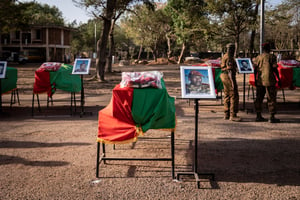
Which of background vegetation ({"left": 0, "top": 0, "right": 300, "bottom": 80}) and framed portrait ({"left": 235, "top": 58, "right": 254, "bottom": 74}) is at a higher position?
background vegetation ({"left": 0, "top": 0, "right": 300, "bottom": 80})

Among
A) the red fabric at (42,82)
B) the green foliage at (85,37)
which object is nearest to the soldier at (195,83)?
the red fabric at (42,82)

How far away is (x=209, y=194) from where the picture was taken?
4.49 meters

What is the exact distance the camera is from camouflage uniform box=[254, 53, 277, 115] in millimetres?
8688

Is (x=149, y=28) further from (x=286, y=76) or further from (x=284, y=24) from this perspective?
(x=286, y=76)

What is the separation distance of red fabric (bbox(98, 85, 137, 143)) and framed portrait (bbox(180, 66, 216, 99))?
78cm

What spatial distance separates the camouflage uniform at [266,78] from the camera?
8.69m

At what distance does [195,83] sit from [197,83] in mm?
29

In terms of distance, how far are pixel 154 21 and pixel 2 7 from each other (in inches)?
1063

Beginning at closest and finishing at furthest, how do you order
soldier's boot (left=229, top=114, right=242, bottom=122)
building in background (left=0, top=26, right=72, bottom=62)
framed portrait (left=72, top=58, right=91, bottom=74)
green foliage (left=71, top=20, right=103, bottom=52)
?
1. soldier's boot (left=229, top=114, right=242, bottom=122)
2. framed portrait (left=72, top=58, right=91, bottom=74)
3. building in background (left=0, top=26, right=72, bottom=62)
4. green foliage (left=71, top=20, right=103, bottom=52)

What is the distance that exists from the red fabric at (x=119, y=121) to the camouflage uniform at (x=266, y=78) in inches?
→ 192

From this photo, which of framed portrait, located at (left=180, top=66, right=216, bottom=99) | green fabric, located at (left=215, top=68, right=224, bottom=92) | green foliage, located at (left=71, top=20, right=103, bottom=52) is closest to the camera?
framed portrait, located at (left=180, top=66, right=216, bottom=99)

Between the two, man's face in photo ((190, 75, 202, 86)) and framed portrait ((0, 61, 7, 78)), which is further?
framed portrait ((0, 61, 7, 78))

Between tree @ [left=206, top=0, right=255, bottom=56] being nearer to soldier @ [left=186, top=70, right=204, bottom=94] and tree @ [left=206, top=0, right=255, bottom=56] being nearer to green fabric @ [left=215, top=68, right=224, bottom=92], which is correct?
green fabric @ [left=215, top=68, right=224, bottom=92]

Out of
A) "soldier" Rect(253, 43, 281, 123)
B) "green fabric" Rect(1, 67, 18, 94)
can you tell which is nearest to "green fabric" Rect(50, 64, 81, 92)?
"green fabric" Rect(1, 67, 18, 94)
